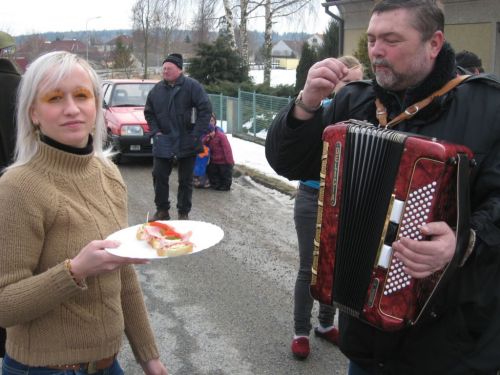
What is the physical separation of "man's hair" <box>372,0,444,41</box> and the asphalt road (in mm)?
2423

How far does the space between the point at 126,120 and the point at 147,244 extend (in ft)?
31.4

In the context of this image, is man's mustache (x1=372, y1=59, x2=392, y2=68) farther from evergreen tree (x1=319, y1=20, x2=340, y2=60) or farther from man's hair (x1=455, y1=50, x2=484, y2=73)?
evergreen tree (x1=319, y1=20, x2=340, y2=60)

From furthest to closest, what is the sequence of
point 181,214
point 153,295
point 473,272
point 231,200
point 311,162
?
point 231,200
point 181,214
point 153,295
point 311,162
point 473,272

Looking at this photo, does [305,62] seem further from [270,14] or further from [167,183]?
[167,183]

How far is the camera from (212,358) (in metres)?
3.77

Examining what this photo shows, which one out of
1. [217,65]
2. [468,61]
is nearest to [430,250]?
[468,61]

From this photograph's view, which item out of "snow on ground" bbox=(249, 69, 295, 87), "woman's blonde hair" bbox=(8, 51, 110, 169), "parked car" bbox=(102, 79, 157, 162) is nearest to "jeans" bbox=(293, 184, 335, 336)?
"woman's blonde hair" bbox=(8, 51, 110, 169)

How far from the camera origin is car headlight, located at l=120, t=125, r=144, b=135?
10.8 meters

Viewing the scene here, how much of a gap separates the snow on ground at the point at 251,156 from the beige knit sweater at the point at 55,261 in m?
7.20

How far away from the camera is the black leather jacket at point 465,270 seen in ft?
6.25

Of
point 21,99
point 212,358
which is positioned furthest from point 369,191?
point 212,358

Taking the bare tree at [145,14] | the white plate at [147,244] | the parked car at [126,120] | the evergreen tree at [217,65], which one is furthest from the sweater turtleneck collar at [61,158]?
the bare tree at [145,14]

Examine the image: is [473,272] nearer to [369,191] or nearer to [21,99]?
[369,191]

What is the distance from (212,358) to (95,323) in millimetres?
2046
